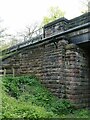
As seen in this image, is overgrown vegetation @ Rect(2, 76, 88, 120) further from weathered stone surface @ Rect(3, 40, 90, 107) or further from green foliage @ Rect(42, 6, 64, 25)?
green foliage @ Rect(42, 6, 64, 25)

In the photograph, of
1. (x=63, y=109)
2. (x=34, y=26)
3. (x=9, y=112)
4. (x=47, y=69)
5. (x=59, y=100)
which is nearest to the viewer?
(x=9, y=112)

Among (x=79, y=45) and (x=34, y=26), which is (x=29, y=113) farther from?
(x=34, y=26)

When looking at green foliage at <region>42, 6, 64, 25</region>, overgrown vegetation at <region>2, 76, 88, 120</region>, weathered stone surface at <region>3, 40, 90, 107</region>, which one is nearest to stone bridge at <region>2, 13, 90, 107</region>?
weathered stone surface at <region>3, 40, 90, 107</region>

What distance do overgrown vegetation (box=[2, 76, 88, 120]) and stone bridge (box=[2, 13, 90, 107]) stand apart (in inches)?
18.5

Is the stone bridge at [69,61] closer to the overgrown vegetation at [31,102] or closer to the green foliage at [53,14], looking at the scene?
the overgrown vegetation at [31,102]

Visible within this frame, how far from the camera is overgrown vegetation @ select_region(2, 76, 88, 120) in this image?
749cm

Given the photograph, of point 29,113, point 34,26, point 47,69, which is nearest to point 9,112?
point 29,113

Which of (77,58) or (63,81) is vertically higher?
(77,58)

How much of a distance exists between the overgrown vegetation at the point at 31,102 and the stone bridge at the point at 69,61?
47 cm

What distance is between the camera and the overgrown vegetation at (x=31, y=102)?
7.49 metres

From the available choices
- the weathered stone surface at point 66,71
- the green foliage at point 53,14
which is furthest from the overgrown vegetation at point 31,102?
the green foliage at point 53,14

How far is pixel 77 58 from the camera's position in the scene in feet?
34.1

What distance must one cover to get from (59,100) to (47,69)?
5.83 feet

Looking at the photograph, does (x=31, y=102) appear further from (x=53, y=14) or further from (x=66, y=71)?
(x=53, y=14)
